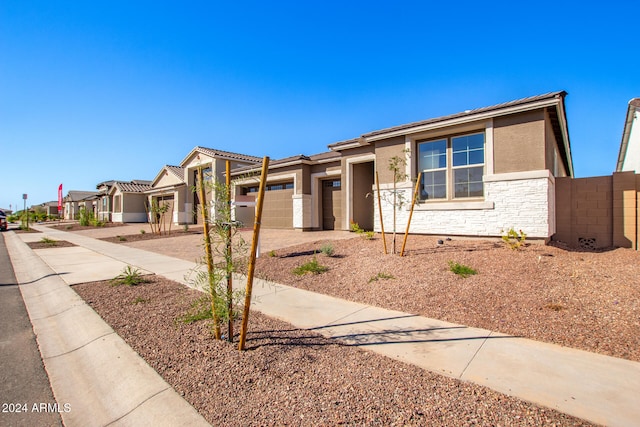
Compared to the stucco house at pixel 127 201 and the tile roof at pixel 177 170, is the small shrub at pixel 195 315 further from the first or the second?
the stucco house at pixel 127 201

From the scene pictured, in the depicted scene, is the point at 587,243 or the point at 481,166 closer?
the point at 587,243

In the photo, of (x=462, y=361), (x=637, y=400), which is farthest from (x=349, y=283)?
(x=637, y=400)

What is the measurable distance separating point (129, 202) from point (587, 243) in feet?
125

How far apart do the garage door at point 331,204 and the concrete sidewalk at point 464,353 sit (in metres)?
10.4

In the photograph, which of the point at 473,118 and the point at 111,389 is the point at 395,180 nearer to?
the point at 473,118

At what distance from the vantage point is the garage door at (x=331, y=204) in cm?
1591

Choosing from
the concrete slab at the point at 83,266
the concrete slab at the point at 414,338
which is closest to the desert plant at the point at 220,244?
the concrete slab at the point at 414,338

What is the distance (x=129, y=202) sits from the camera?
33.2 metres

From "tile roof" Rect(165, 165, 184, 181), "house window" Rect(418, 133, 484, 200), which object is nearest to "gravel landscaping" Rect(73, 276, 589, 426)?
"house window" Rect(418, 133, 484, 200)

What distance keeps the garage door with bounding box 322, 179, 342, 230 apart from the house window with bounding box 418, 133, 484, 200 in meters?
6.12

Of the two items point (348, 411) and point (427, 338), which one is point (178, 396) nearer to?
point (348, 411)

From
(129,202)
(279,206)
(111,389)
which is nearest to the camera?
(111,389)

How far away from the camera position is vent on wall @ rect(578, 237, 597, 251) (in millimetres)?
8586

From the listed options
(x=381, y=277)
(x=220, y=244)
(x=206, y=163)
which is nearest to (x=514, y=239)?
(x=381, y=277)
